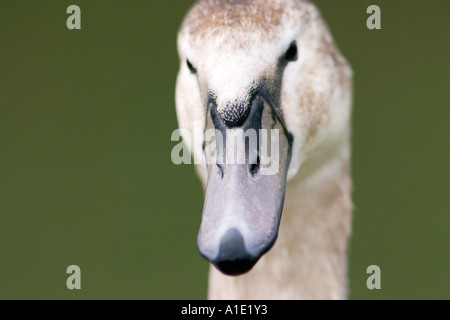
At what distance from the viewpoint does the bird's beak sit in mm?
1646

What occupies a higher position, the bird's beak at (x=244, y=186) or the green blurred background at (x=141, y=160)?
the green blurred background at (x=141, y=160)

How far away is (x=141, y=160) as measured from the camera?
4.31 metres

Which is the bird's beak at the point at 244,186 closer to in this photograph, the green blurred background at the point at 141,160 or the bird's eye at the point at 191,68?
the bird's eye at the point at 191,68

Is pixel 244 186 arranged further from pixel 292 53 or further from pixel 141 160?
pixel 141 160

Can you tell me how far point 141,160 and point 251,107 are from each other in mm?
2507

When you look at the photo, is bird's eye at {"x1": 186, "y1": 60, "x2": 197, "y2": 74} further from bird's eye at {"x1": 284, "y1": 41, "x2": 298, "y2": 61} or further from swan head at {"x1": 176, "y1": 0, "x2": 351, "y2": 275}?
bird's eye at {"x1": 284, "y1": 41, "x2": 298, "y2": 61}

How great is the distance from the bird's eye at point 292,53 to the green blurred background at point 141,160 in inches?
80.3

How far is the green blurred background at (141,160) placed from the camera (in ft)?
13.3

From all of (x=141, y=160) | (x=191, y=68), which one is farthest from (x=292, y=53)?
(x=141, y=160)

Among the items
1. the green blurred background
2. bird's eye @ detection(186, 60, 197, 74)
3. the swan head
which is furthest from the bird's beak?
the green blurred background

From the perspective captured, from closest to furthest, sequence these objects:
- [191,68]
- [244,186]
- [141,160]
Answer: [244,186], [191,68], [141,160]

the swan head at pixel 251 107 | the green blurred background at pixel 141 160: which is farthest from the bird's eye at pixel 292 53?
the green blurred background at pixel 141 160

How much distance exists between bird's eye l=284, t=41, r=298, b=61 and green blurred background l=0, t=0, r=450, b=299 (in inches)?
80.3

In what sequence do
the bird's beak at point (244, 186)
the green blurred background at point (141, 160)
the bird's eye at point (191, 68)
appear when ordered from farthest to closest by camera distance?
1. the green blurred background at point (141, 160)
2. the bird's eye at point (191, 68)
3. the bird's beak at point (244, 186)
